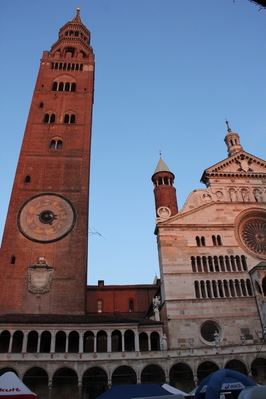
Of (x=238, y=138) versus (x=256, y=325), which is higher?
(x=238, y=138)

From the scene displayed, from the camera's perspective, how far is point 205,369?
1006 inches

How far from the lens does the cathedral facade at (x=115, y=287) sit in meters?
23.5

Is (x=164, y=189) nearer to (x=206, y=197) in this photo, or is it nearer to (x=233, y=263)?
(x=206, y=197)

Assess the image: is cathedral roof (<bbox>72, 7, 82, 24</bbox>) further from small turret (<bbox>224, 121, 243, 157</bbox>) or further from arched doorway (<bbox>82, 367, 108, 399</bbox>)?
arched doorway (<bbox>82, 367, 108, 399</bbox>)

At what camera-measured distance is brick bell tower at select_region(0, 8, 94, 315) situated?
89.6ft

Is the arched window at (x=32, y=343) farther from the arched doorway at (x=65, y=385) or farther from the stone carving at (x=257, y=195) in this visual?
the stone carving at (x=257, y=195)

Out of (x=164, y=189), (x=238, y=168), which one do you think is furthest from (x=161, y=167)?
(x=238, y=168)

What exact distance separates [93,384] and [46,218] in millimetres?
14039

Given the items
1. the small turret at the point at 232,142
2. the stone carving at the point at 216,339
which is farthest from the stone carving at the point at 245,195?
the stone carving at the point at 216,339

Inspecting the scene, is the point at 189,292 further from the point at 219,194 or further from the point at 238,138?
the point at 238,138

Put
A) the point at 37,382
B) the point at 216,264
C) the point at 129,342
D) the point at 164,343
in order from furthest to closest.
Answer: the point at 216,264 → the point at 129,342 → the point at 164,343 → the point at 37,382

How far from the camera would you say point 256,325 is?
2656 centimetres

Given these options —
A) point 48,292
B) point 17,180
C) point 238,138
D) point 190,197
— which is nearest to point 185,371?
point 48,292

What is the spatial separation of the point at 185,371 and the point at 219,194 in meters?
16.5
